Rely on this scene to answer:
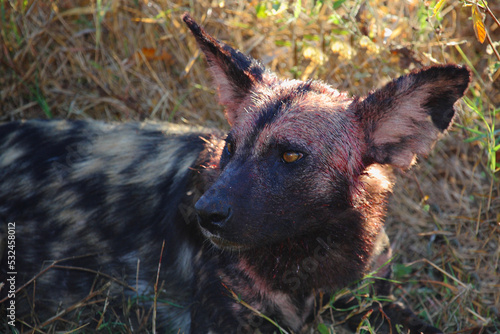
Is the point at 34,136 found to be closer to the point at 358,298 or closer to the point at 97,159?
the point at 97,159

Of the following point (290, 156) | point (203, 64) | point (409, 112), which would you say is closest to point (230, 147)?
point (290, 156)

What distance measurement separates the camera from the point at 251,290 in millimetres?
2846

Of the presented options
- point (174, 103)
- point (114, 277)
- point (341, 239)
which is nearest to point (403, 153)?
point (341, 239)

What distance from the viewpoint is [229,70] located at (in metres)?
2.98

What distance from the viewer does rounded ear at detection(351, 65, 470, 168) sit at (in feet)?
8.09

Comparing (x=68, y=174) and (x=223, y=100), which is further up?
(x=223, y=100)

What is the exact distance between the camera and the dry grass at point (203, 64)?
4.40 metres

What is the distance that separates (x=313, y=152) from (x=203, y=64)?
291 centimetres

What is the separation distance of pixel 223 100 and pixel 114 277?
1284mm

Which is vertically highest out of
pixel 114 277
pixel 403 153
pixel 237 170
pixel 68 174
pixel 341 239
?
pixel 403 153

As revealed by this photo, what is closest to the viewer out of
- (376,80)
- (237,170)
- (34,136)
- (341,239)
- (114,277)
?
(237,170)

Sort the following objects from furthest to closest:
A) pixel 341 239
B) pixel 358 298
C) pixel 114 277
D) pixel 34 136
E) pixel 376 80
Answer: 1. pixel 376 80
2. pixel 34 136
3. pixel 114 277
4. pixel 358 298
5. pixel 341 239

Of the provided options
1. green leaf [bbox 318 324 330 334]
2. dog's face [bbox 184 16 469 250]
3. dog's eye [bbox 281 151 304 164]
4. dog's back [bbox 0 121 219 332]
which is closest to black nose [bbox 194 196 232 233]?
dog's face [bbox 184 16 469 250]

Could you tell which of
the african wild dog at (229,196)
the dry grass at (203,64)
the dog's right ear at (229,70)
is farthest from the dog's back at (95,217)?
the dry grass at (203,64)
